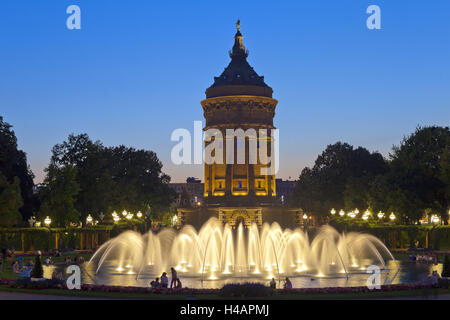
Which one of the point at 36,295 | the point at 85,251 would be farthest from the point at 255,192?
the point at 36,295

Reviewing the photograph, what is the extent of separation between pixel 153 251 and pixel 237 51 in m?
83.7

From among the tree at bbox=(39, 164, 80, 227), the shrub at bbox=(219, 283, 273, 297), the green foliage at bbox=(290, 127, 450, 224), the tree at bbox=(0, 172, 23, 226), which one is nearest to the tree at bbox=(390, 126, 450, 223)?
the green foliage at bbox=(290, 127, 450, 224)

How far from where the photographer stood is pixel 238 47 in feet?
424

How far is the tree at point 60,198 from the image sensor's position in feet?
202

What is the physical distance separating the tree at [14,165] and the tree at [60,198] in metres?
3.16

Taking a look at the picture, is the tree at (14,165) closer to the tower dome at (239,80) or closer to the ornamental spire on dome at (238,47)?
the tower dome at (239,80)

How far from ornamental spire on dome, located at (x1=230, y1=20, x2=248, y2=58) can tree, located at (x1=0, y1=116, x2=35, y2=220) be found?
214 feet

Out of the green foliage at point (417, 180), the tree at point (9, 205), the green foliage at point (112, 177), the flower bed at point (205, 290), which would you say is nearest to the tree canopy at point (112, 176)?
the green foliage at point (112, 177)

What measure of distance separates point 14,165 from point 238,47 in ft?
231

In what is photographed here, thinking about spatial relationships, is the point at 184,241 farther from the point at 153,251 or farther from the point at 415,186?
the point at 415,186

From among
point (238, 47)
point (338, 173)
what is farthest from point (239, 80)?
point (338, 173)

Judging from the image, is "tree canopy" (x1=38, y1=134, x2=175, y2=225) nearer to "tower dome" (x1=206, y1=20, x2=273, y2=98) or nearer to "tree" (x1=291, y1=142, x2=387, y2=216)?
"tower dome" (x1=206, y1=20, x2=273, y2=98)

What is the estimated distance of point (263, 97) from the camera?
119 m
